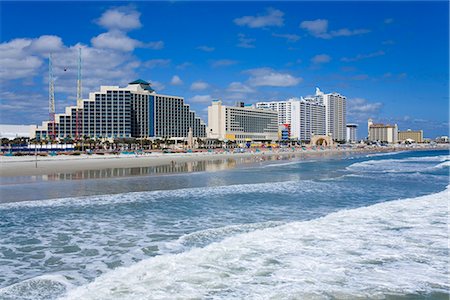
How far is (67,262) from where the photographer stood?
8.16m

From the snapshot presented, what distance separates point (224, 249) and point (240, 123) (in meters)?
146

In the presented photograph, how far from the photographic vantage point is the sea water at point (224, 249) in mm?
6688

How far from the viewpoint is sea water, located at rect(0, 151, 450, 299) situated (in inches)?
263

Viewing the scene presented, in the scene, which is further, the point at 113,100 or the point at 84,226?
the point at 113,100

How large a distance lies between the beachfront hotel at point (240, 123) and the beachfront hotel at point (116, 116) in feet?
74.3

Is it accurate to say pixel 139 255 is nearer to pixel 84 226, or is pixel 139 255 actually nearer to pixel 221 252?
pixel 221 252

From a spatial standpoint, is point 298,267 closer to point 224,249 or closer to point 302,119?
point 224,249

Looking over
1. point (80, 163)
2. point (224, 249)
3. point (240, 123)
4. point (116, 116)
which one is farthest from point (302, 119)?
point (224, 249)

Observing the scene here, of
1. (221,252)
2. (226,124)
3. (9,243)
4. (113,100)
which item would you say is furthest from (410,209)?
(226,124)

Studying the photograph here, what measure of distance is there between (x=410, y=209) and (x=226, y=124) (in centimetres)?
13451

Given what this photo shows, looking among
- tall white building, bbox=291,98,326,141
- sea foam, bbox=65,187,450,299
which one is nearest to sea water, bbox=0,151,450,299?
sea foam, bbox=65,187,450,299

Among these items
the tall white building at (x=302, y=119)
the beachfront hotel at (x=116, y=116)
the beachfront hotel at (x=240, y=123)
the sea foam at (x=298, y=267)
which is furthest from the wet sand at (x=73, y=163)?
the tall white building at (x=302, y=119)

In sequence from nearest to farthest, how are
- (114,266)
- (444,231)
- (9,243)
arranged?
(114,266) < (9,243) < (444,231)

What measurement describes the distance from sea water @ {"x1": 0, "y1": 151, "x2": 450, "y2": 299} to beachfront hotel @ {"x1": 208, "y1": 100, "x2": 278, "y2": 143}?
128 meters
